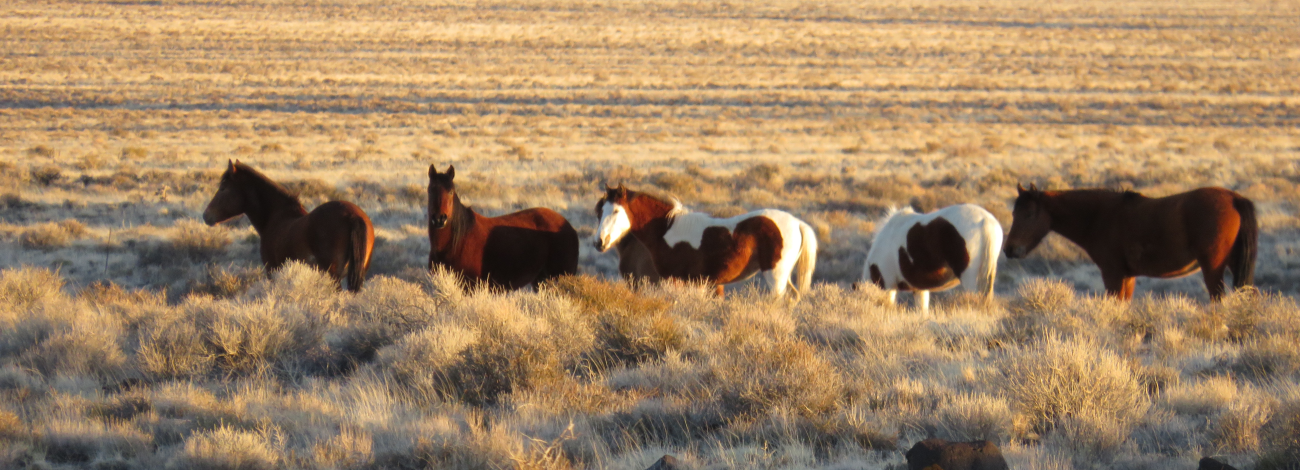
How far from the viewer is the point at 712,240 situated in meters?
8.50

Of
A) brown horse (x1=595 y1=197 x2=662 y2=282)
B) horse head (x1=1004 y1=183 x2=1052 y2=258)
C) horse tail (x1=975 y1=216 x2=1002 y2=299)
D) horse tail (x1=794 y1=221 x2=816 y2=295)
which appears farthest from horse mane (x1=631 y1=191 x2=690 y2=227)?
horse head (x1=1004 y1=183 x2=1052 y2=258)

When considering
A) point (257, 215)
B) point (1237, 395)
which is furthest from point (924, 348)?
point (257, 215)

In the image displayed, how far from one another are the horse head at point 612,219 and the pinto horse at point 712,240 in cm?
2

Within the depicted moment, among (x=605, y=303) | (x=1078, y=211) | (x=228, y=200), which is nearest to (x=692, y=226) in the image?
(x=605, y=303)

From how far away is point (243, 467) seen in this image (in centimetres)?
424

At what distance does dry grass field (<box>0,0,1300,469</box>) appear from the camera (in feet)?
15.2

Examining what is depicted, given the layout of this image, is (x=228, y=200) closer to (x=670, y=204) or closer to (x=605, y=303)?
(x=670, y=204)

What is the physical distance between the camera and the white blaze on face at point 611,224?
317 inches

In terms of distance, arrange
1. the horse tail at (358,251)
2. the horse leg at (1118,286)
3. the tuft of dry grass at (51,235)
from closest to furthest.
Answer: the horse leg at (1118,286) → the horse tail at (358,251) → the tuft of dry grass at (51,235)

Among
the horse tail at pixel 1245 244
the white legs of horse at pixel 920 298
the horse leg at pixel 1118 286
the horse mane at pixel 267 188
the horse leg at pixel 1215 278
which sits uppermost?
the horse mane at pixel 267 188

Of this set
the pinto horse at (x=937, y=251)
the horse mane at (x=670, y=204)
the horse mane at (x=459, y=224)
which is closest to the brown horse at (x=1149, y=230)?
the pinto horse at (x=937, y=251)

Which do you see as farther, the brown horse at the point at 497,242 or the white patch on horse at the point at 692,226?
the white patch on horse at the point at 692,226

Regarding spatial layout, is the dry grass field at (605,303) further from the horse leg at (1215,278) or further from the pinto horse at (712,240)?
the horse leg at (1215,278)

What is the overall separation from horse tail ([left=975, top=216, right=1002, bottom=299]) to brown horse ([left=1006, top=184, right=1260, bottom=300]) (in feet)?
0.92
